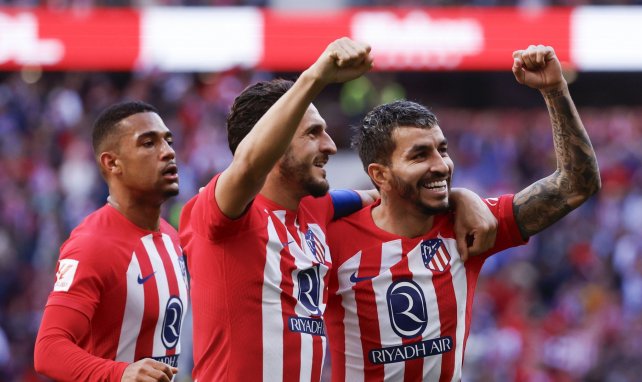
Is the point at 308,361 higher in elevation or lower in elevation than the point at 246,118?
lower

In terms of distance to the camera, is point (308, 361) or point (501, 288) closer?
point (308, 361)

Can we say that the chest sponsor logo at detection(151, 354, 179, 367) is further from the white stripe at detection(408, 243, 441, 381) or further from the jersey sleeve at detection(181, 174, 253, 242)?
the white stripe at detection(408, 243, 441, 381)

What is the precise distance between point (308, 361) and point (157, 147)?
1447mm

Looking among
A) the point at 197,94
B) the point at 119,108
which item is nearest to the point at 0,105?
the point at 197,94

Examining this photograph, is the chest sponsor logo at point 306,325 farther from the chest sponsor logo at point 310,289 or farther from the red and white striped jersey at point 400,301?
the red and white striped jersey at point 400,301

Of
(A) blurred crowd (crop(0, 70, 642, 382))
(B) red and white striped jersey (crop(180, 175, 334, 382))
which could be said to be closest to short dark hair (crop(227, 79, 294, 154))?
(B) red and white striped jersey (crop(180, 175, 334, 382))

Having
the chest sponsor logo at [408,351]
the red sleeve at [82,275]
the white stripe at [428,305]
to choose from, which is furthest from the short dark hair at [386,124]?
the red sleeve at [82,275]

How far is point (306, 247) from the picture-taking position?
4.39 m

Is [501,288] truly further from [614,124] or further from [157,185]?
[157,185]

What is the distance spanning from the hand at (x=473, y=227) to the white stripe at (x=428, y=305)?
18 cm

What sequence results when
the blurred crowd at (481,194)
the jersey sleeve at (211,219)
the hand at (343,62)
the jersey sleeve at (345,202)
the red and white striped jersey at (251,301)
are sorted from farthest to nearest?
1. the blurred crowd at (481,194)
2. the jersey sleeve at (345,202)
3. the red and white striped jersey at (251,301)
4. the jersey sleeve at (211,219)
5. the hand at (343,62)

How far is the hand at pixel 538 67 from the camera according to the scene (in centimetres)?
440

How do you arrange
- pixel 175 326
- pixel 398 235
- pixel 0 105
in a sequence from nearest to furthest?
pixel 398 235
pixel 175 326
pixel 0 105

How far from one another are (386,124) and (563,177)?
0.80 metres
